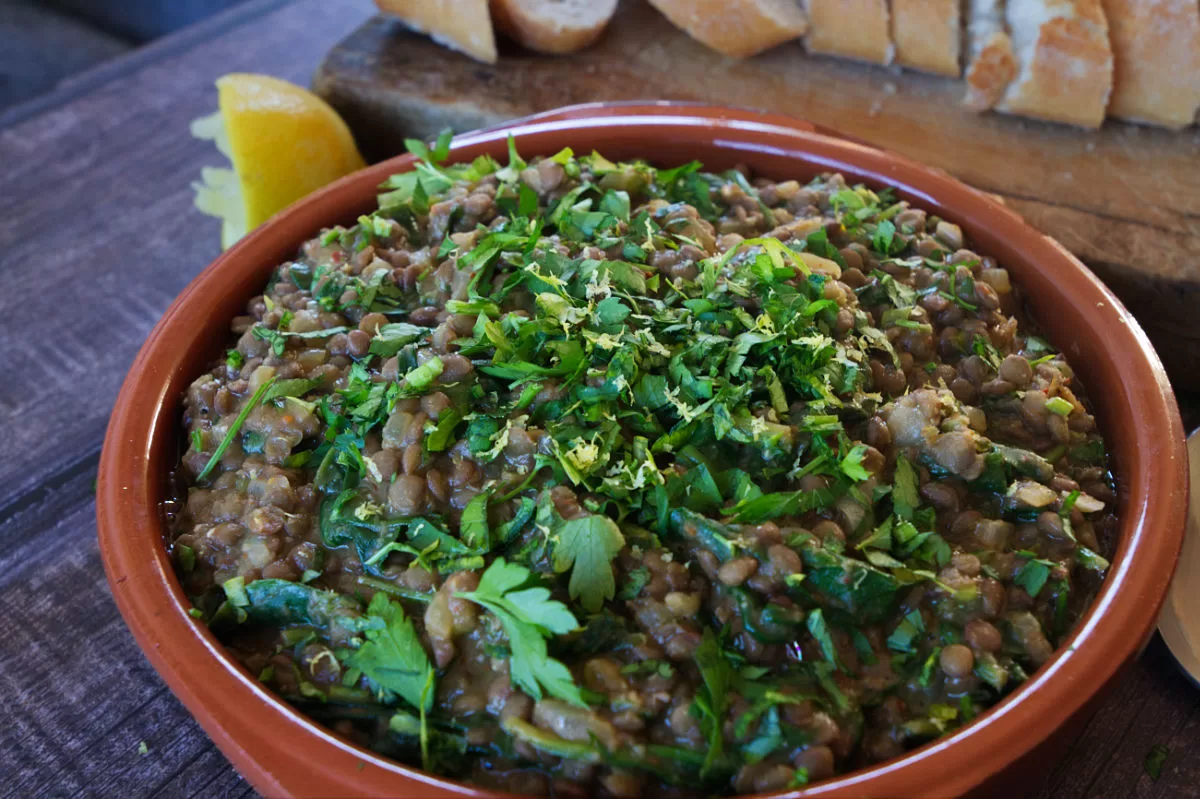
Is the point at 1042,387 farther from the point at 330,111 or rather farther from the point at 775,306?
the point at 330,111

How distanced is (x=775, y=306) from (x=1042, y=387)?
70 centimetres

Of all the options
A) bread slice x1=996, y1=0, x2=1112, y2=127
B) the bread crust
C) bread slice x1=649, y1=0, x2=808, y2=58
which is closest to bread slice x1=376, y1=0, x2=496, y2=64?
bread slice x1=649, y1=0, x2=808, y2=58

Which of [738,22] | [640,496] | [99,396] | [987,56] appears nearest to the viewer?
[640,496]

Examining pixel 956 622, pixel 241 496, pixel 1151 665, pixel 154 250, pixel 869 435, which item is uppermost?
pixel 869 435

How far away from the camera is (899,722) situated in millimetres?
1910

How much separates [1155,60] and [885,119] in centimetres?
94

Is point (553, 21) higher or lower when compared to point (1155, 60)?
lower

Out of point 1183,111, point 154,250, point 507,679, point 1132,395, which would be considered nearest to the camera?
point 507,679

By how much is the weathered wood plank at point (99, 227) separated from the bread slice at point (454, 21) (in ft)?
2.89

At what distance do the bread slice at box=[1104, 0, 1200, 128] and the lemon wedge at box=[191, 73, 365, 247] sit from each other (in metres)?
2.89

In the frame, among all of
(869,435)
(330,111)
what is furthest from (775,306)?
(330,111)

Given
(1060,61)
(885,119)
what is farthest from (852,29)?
(1060,61)

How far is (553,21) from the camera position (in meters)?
4.05

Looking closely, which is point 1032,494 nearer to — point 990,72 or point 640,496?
point 640,496
